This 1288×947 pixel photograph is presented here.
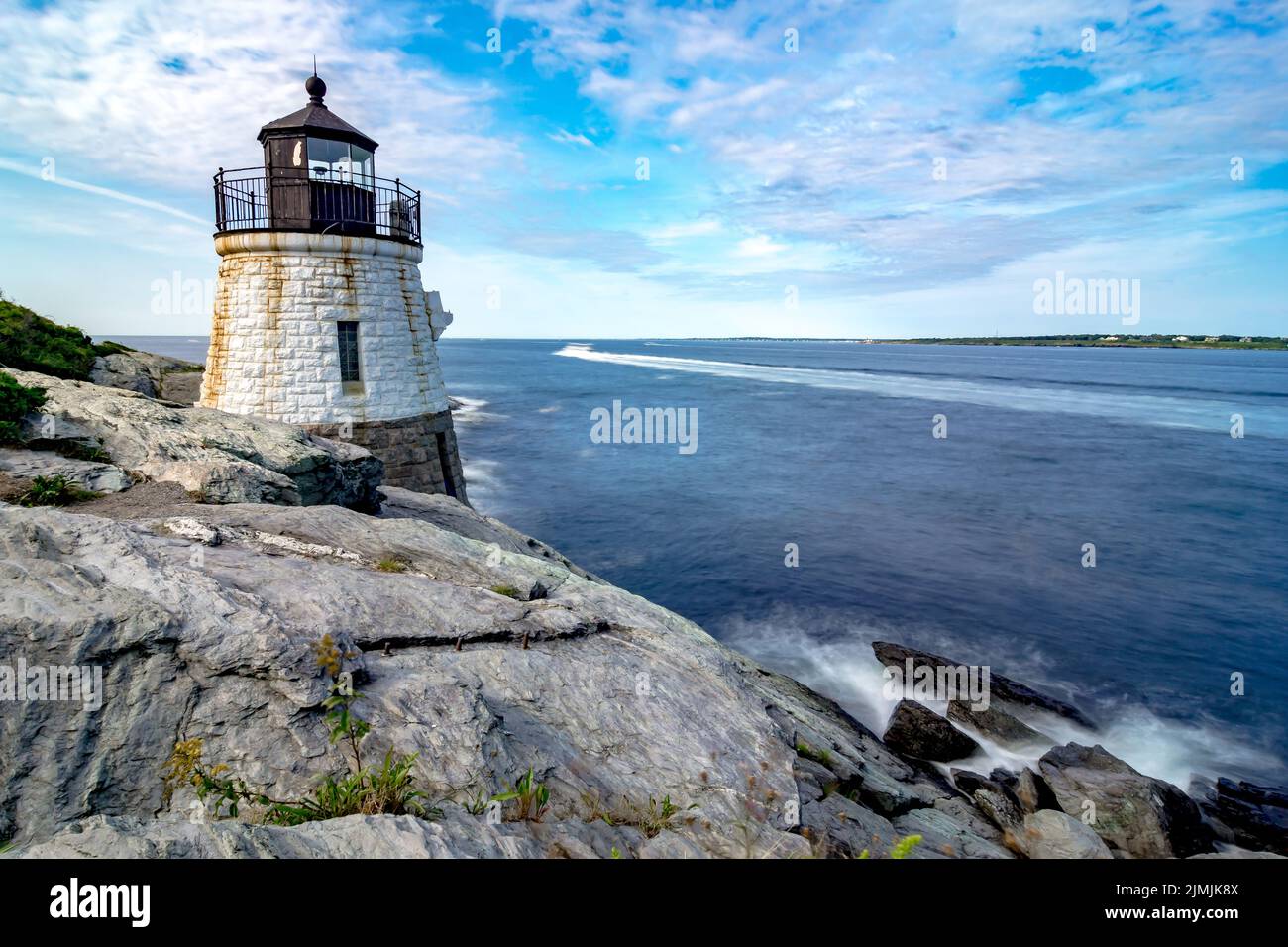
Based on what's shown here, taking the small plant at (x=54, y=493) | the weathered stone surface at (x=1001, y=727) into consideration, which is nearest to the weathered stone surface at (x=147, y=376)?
the small plant at (x=54, y=493)

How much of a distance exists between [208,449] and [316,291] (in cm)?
688

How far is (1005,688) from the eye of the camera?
58.7 ft

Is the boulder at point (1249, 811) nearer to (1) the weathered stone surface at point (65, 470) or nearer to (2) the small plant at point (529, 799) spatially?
(2) the small plant at point (529, 799)

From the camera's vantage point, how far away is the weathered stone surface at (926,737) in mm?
14672

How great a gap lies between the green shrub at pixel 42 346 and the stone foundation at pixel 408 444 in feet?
27.3

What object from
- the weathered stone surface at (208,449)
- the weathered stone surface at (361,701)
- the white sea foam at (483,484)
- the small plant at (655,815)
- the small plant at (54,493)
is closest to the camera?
the weathered stone surface at (361,701)

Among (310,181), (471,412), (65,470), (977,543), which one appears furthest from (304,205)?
(471,412)

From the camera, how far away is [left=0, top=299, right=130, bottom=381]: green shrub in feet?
59.0

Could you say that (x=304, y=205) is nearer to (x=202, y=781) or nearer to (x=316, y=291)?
(x=316, y=291)

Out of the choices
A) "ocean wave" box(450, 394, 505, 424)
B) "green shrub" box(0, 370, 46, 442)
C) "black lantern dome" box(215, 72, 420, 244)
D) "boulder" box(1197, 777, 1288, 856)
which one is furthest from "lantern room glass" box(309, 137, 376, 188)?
"ocean wave" box(450, 394, 505, 424)
